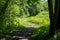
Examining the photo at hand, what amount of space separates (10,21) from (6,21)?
495mm

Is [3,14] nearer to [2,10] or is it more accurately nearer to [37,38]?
[2,10]

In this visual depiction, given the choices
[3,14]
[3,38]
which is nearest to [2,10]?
[3,14]

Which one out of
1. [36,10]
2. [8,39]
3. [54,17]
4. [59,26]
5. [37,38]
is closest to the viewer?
[54,17]

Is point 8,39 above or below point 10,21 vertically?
below

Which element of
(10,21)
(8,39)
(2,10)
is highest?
(2,10)

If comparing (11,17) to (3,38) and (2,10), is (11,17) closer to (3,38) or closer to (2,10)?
(2,10)

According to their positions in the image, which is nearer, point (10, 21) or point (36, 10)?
point (10, 21)

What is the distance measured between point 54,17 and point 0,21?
501 cm

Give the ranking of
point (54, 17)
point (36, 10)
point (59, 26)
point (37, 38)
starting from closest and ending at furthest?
point (54, 17) → point (37, 38) → point (59, 26) → point (36, 10)

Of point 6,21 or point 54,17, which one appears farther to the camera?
point 6,21

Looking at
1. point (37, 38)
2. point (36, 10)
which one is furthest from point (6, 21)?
point (36, 10)

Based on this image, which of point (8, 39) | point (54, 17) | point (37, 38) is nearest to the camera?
point (54, 17)

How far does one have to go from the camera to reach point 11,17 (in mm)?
17500

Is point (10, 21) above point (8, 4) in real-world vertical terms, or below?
below
